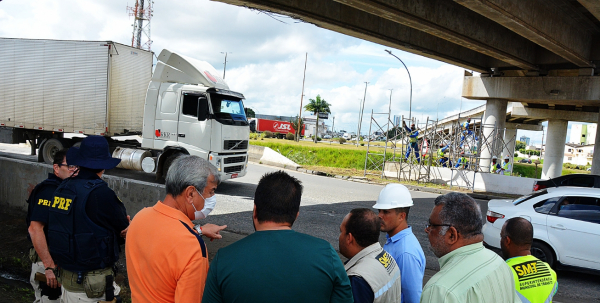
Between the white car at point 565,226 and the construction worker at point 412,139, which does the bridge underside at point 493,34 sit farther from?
the white car at point 565,226

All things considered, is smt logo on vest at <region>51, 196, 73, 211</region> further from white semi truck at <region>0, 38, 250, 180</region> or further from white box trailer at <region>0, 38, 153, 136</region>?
white box trailer at <region>0, 38, 153, 136</region>

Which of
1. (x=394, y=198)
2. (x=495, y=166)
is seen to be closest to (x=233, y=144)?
(x=394, y=198)

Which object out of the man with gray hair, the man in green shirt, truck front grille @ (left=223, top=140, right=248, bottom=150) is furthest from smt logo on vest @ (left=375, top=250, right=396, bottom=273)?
truck front grille @ (left=223, top=140, right=248, bottom=150)

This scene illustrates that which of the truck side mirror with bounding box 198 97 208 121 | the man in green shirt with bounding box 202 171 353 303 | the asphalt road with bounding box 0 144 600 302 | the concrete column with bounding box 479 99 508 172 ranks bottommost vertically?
the asphalt road with bounding box 0 144 600 302

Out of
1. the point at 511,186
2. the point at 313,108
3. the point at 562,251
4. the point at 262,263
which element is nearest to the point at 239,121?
the point at 562,251

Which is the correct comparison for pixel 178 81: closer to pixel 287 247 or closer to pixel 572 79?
pixel 287 247

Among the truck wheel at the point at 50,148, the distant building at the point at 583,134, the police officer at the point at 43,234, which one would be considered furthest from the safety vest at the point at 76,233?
the distant building at the point at 583,134

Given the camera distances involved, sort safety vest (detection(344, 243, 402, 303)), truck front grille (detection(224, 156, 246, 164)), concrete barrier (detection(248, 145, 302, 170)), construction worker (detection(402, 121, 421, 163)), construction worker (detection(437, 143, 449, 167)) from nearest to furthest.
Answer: safety vest (detection(344, 243, 402, 303)) → truck front grille (detection(224, 156, 246, 164)) → construction worker (detection(402, 121, 421, 163)) → concrete barrier (detection(248, 145, 302, 170)) → construction worker (detection(437, 143, 449, 167))

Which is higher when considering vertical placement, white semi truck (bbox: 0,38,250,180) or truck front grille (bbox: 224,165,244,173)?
white semi truck (bbox: 0,38,250,180)

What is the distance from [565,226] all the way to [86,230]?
698 centimetres

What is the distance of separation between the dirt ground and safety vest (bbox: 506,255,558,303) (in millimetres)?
4027

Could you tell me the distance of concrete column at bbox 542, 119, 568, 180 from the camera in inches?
1214

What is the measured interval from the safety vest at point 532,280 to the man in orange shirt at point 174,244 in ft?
7.03

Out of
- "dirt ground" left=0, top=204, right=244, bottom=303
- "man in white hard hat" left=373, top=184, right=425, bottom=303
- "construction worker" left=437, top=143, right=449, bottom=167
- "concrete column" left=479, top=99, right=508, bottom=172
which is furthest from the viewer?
"construction worker" left=437, top=143, right=449, bottom=167
